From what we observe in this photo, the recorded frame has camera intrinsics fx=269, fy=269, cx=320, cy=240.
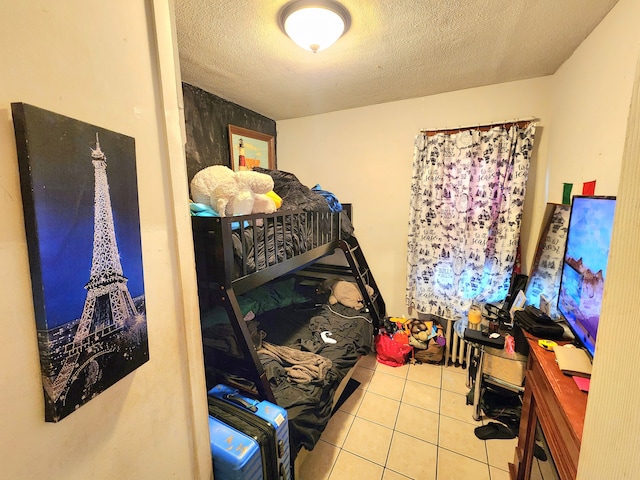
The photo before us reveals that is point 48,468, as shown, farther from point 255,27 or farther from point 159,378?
point 255,27

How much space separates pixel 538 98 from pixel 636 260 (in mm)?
2275

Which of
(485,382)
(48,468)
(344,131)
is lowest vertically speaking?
(485,382)

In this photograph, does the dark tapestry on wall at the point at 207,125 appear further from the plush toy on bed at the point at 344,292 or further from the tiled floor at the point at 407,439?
the tiled floor at the point at 407,439

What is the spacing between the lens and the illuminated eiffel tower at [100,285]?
546mm

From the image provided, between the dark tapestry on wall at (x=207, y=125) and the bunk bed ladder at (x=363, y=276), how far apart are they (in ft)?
A: 4.54

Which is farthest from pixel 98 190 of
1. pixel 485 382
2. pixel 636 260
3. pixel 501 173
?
pixel 501 173

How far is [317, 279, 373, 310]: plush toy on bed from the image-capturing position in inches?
102

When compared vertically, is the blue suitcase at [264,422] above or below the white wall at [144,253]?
below

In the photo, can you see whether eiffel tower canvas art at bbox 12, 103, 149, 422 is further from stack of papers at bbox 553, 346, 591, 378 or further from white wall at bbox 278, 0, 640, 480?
stack of papers at bbox 553, 346, 591, 378

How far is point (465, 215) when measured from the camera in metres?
2.25

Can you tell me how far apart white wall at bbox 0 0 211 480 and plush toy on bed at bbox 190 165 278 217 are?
55 cm

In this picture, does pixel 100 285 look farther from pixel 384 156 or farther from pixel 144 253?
pixel 384 156

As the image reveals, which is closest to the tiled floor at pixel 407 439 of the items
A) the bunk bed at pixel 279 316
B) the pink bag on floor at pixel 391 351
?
the pink bag on floor at pixel 391 351

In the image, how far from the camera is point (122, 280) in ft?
2.06
